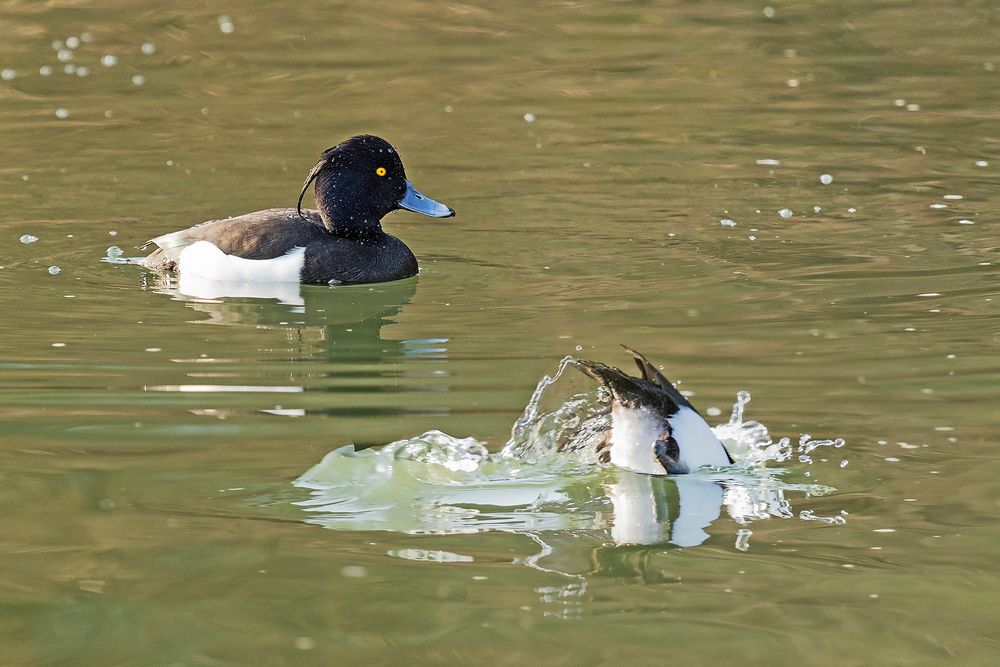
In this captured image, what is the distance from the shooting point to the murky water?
186 inches

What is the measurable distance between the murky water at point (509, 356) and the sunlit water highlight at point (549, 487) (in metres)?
0.02

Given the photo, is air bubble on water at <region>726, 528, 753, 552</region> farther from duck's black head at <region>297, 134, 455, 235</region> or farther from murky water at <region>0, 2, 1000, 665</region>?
duck's black head at <region>297, 134, 455, 235</region>

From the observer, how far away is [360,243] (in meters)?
9.84

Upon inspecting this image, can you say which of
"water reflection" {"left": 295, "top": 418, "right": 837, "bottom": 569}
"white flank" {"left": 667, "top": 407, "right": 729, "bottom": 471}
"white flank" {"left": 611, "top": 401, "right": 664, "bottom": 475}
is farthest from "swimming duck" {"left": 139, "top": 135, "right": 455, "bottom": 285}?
"white flank" {"left": 667, "top": 407, "right": 729, "bottom": 471}

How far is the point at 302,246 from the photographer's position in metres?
9.58

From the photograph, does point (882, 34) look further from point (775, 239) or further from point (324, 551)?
point (324, 551)

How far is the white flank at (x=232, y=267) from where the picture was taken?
9.48 metres

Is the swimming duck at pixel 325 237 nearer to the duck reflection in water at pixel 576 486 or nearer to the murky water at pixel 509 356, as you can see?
the murky water at pixel 509 356

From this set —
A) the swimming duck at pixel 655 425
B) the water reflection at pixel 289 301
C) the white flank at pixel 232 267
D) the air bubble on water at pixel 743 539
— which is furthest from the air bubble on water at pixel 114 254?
the air bubble on water at pixel 743 539

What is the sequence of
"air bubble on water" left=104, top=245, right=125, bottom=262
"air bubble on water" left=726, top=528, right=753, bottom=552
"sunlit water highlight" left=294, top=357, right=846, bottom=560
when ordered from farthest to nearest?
"air bubble on water" left=104, top=245, right=125, bottom=262
"sunlit water highlight" left=294, top=357, right=846, bottom=560
"air bubble on water" left=726, top=528, right=753, bottom=552

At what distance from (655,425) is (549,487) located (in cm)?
46

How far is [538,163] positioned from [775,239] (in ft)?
9.11

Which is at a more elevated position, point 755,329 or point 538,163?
point 538,163

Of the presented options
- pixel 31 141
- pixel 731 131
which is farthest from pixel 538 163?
pixel 31 141
